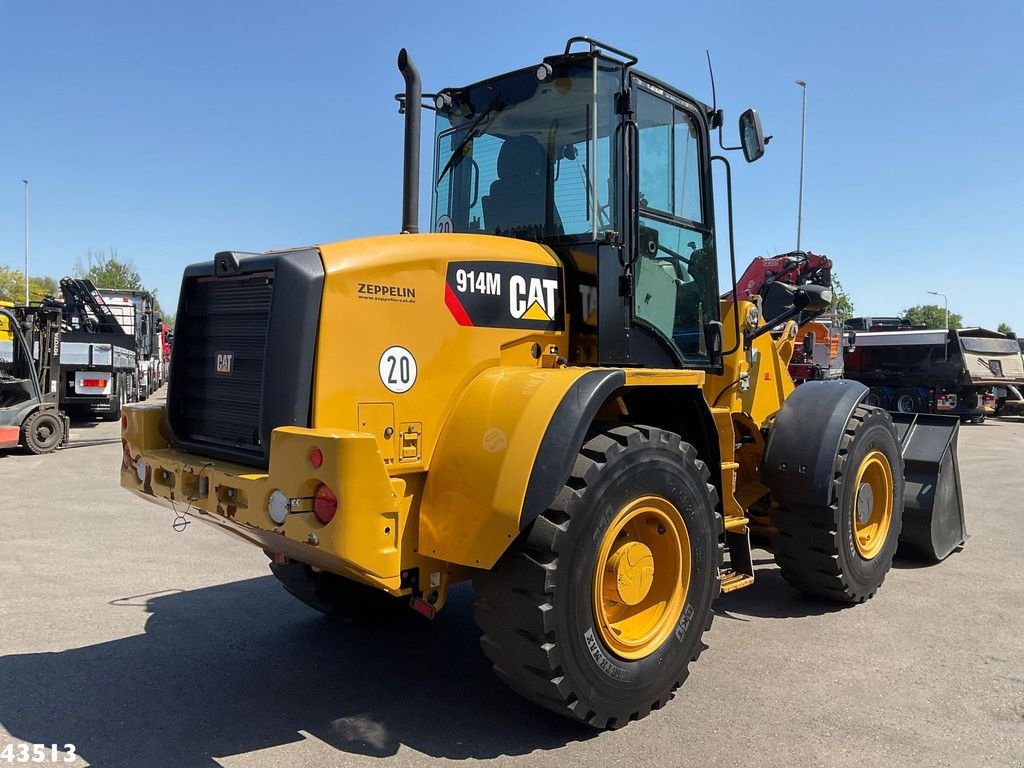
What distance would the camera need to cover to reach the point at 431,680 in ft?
13.7

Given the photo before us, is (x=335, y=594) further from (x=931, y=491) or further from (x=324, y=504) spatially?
(x=931, y=491)

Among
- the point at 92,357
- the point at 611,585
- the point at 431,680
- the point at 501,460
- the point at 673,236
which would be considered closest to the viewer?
the point at 501,460

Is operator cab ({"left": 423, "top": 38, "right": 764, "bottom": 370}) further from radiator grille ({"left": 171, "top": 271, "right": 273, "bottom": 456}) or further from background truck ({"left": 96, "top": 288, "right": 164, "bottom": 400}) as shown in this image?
background truck ({"left": 96, "top": 288, "right": 164, "bottom": 400})

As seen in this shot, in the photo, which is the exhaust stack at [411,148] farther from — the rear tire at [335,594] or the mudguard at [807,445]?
the mudguard at [807,445]

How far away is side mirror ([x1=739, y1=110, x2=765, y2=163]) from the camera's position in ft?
15.4

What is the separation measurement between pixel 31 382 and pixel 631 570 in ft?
42.3

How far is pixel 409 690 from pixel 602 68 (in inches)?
133

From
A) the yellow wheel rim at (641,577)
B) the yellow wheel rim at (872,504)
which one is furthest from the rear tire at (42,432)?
the yellow wheel rim at (872,504)

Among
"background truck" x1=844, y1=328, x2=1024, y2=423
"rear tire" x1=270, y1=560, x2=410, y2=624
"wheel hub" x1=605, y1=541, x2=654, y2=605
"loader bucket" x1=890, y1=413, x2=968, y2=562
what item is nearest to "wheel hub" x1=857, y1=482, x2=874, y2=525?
"loader bucket" x1=890, y1=413, x2=968, y2=562

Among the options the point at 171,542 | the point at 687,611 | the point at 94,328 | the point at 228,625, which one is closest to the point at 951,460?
the point at 687,611

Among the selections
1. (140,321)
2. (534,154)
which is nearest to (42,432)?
(140,321)

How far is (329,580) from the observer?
15.6 ft

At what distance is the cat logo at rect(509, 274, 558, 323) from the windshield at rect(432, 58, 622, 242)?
0.38m

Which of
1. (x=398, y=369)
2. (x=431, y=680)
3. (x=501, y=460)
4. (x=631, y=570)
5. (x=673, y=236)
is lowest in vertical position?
(x=431, y=680)
